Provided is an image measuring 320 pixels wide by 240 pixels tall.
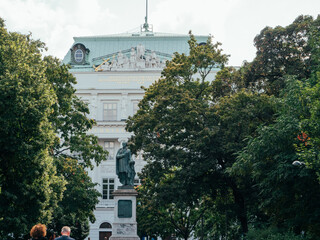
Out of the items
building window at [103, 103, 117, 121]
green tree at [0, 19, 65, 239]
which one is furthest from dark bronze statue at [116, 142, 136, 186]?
building window at [103, 103, 117, 121]

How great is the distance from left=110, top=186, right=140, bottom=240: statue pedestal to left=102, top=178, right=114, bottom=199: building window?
29.9m

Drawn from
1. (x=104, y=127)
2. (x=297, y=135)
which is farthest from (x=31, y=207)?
(x=104, y=127)

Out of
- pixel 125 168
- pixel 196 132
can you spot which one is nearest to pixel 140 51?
pixel 196 132

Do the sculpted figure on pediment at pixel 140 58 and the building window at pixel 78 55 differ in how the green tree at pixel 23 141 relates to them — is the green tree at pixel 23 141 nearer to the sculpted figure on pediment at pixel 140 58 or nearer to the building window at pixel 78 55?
the sculpted figure on pediment at pixel 140 58

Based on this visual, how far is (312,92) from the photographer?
1961 cm

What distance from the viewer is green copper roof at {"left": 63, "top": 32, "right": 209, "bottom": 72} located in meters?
56.3

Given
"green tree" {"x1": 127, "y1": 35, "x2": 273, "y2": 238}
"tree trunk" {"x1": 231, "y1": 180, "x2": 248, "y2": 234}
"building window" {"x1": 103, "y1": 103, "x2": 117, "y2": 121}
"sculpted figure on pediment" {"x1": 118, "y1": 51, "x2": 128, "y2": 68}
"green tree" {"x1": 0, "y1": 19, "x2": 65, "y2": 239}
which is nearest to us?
"green tree" {"x1": 0, "y1": 19, "x2": 65, "y2": 239}

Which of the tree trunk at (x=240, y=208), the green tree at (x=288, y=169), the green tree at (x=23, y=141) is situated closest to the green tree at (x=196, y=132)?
the tree trunk at (x=240, y=208)

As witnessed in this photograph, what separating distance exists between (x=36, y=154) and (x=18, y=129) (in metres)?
1.25

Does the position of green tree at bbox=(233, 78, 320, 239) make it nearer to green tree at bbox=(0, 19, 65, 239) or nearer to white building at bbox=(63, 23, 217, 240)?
green tree at bbox=(0, 19, 65, 239)

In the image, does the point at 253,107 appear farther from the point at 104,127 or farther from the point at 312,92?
the point at 104,127

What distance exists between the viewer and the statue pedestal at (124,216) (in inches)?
906

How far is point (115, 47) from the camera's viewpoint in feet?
189

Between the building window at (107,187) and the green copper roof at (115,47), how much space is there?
1274cm
